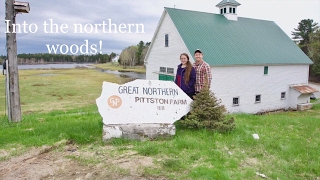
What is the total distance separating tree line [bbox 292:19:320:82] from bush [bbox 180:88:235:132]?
150 feet

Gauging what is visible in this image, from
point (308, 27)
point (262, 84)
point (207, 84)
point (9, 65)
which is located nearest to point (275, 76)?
point (262, 84)

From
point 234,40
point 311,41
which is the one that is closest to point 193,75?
point 234,40

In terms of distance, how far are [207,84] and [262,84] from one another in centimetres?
1792

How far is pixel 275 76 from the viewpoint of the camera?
75.7 ft

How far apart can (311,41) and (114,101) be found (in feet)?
176

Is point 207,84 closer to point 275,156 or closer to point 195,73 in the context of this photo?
point 195,73

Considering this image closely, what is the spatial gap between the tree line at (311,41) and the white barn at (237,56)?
77.0 ft

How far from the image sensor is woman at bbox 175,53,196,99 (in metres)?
5.89

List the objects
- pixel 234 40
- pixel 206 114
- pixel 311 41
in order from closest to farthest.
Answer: pixel 206 114 < pixel 234 40 < pixel 311 41

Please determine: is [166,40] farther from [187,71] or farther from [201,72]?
[187,71]

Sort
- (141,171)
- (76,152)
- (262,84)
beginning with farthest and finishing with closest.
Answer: (262,84)
(76,152)
(141,171)

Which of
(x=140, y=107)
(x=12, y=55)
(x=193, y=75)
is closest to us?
(x=140, y=107)

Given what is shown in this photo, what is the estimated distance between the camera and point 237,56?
805 inches

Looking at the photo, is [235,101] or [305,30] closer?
[235,101]
